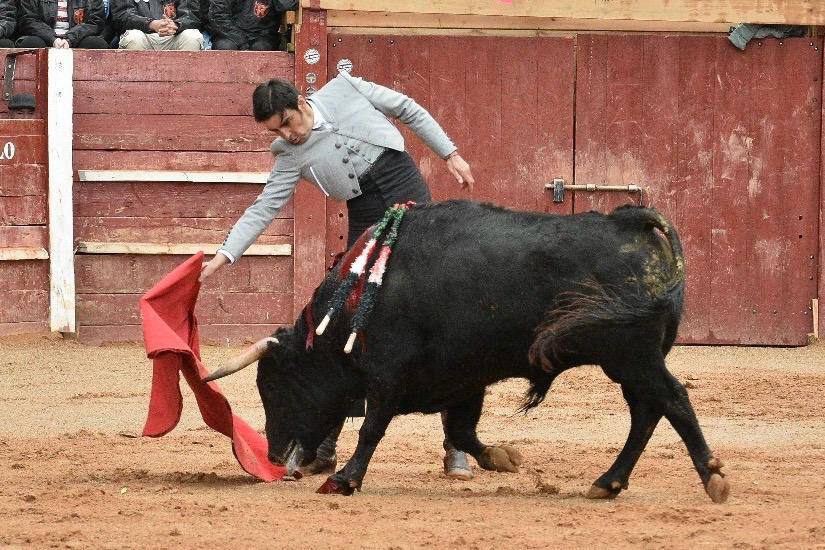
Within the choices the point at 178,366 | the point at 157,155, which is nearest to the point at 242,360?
the point at 178,366

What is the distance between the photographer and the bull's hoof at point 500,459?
6.00 meters

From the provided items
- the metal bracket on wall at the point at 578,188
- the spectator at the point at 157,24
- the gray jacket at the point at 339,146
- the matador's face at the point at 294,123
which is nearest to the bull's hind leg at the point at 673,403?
the gray jacket at the point at 339,146

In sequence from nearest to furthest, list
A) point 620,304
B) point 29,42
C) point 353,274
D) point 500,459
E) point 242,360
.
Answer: point 620,304
point 353,274
point 242,360
point 500,459
point 29,42

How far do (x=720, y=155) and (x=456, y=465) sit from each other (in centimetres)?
543

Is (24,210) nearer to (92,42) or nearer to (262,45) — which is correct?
(92,42)

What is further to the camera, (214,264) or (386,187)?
(386,187)

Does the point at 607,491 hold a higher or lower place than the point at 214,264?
lower

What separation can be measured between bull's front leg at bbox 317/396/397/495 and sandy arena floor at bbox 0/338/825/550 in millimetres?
68

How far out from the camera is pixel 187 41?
35.5 feet

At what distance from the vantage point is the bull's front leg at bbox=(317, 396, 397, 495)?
5.55 metres

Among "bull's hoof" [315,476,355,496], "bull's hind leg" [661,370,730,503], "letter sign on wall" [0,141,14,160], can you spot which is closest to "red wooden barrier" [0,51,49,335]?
"letter sign on wall" [0,141,14,160]

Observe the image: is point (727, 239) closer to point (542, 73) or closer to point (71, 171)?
point (542, 73)

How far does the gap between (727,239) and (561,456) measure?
463cm

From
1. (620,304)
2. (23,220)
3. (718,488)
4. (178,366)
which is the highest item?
(23,220)
